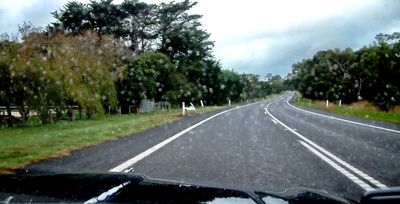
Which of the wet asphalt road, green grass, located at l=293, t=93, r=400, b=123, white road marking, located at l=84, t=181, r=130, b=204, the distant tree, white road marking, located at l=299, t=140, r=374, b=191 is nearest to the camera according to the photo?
white road marking, located at l=84, t=181, r=130, b=204

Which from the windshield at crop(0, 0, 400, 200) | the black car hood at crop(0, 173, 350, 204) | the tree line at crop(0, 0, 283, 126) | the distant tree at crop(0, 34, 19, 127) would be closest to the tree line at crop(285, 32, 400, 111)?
the windshield at crop(0, 0, 400, 200)

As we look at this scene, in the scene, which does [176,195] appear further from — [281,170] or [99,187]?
[281,170]

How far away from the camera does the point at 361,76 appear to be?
255 feet

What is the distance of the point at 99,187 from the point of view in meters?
2.93

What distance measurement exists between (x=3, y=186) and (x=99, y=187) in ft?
1.85

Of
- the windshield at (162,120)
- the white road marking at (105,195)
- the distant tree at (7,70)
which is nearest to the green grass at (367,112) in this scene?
the windshield at (162,120)

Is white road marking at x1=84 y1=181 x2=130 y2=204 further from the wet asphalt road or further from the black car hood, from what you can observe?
the wet asphalt road

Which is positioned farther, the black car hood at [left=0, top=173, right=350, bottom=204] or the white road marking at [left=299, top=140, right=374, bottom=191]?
the white road marking at [left=299, top=140, right=374, bottom=191]

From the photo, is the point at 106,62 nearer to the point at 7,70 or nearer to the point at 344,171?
the point at 7,70

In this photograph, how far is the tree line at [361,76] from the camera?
60.8 m

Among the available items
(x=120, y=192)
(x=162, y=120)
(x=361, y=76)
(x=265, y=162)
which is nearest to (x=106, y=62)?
(x=162, y=120)

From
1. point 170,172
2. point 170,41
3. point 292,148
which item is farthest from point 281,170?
point 170,41

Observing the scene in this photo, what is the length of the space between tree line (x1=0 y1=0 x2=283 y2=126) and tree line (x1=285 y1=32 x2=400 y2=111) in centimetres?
2032

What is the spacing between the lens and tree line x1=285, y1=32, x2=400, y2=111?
60.8m
